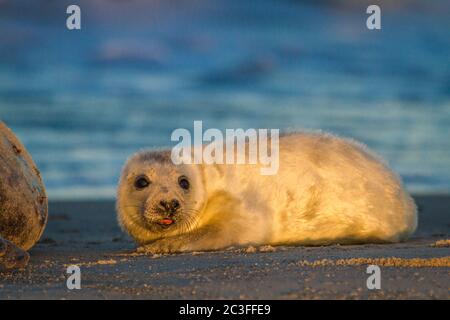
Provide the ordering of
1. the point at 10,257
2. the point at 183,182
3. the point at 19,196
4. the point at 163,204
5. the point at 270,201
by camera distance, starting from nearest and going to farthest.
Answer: the point at 10,257 < the point at 19,196 < the point at 163,204 < the point at 183,182 < the point at 270,201

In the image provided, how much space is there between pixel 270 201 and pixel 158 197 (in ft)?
3.31

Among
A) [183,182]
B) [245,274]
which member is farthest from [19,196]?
[245,274]

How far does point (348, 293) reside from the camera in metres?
4.31

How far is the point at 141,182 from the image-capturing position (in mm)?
6953

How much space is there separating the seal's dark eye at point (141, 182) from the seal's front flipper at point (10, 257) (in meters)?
1.66

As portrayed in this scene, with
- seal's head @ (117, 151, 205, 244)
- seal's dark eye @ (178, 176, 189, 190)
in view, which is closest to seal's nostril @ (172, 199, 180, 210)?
seal's head @ (117, 151, 205, 244)

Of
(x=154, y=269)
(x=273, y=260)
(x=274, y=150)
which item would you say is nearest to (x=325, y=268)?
(x=273, y=260)

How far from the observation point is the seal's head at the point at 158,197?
6734mm

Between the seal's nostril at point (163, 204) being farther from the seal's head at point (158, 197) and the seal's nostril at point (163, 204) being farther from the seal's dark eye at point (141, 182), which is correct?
the seal's dark eye at point (141, 182)

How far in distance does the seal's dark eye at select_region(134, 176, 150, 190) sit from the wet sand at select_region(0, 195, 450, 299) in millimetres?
588

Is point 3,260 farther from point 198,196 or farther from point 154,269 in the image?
point 198,196

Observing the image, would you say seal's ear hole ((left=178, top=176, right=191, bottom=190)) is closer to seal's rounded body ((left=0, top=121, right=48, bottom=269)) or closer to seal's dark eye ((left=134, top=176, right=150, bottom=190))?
seal's dark eye ((left=134, top=176, right=150, bottom=190))

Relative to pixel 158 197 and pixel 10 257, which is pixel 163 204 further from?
pixel 10 257

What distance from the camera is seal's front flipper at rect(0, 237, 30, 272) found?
5305 mm
